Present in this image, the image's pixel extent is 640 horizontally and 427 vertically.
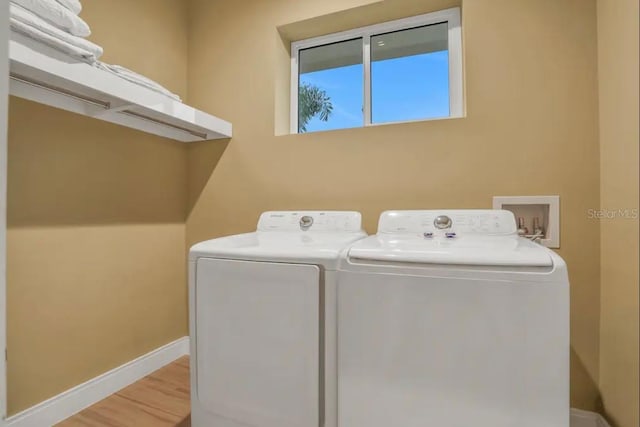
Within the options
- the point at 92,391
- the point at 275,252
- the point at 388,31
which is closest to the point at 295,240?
the point at 275,252

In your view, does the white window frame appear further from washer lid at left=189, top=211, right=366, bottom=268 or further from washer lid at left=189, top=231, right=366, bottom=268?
washer lid at left=189, top=231, right=366, bottom=268

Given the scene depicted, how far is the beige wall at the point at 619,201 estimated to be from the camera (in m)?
1.02

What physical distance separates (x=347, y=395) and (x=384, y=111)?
1491 millimetres

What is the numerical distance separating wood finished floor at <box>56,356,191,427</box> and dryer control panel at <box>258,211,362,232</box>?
0.93m

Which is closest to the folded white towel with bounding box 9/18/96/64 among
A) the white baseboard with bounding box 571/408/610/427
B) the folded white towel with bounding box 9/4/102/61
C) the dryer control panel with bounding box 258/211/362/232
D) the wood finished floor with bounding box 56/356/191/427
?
the folded white towel with bounding box 9/4/102/61

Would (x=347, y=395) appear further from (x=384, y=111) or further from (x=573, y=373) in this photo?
(x=384, y=111)

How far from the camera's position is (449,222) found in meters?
1.36

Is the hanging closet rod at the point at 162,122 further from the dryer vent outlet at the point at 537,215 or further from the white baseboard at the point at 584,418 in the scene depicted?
the white baseboard at the point at 584,418

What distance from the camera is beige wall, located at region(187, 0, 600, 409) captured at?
4.33ft

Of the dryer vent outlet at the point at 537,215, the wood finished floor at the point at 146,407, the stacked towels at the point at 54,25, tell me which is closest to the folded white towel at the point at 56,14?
the stacked towels at the point at 54,25

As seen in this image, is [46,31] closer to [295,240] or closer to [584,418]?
[295,240]

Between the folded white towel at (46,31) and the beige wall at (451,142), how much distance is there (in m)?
0.87

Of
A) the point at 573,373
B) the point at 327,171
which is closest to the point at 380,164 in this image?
the point at 327,171

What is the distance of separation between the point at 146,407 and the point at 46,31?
159 centimetres
